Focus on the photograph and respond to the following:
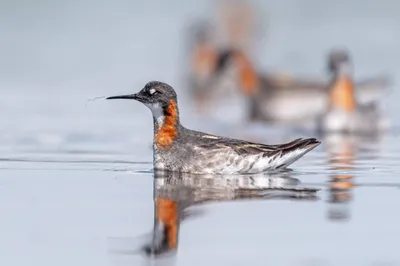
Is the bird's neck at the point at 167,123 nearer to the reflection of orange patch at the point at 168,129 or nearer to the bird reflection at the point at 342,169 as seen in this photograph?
the reflection of orange patch at the point at 168,129

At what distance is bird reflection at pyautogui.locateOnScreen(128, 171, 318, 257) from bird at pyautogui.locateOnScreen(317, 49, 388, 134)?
7.80m

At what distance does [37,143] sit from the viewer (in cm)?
1903

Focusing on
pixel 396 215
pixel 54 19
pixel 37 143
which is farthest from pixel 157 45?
pixel 396 215

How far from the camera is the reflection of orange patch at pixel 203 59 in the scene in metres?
34.8

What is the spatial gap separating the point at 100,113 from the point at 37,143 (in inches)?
248

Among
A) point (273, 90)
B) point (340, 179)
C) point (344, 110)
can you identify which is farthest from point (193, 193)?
point (273, 90)

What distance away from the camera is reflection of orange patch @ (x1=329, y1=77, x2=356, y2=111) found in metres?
23.8

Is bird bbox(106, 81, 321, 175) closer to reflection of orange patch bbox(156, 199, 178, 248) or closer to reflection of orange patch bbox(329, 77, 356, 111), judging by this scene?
reflection of orange patch bbox(156, 199, 178, 248)

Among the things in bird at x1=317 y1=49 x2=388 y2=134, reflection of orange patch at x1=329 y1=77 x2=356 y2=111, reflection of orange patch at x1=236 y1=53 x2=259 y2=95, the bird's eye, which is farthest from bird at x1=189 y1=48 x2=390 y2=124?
the bird's eye

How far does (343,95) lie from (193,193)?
11.7 metres

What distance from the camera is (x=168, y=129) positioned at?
14984 millimetres

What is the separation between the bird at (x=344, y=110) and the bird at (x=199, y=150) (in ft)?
25.2

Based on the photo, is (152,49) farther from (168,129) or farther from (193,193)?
(193,193)

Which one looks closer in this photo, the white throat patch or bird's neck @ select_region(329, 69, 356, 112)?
the white throat patch
